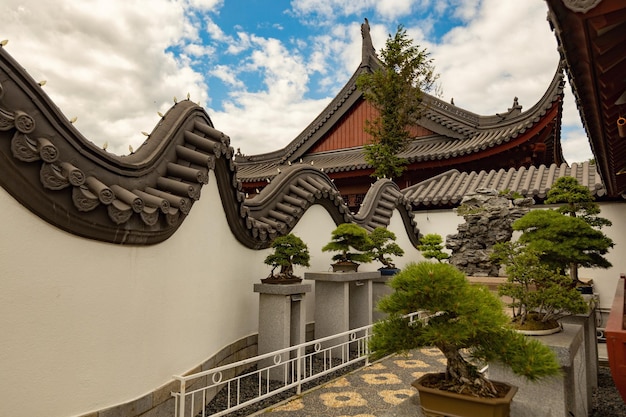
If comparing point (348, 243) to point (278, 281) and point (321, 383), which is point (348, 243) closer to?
point (278, 281)

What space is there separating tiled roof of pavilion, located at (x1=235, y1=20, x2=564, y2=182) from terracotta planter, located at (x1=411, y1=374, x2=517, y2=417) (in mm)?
10213

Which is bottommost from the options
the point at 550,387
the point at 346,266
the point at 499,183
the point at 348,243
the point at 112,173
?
the point at 550,387

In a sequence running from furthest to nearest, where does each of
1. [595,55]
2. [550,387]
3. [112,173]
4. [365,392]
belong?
[365,392] < [112,173] < [550,387] < [595,55]

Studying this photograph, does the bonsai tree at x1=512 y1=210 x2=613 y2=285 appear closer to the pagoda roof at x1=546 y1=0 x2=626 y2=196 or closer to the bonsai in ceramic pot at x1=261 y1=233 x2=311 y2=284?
the pagoda roof at x1=546 y1=0 x2=626 y2=196

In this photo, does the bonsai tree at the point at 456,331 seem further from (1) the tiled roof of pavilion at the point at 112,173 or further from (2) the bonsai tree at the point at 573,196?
(2) the bonsai tree at the point at 573,196

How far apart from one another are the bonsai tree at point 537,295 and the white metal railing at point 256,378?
3.08 feet

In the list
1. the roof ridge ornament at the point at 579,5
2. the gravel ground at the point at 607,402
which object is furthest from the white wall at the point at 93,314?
the gravel ground at the point at 607,402

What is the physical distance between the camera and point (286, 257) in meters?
6.21

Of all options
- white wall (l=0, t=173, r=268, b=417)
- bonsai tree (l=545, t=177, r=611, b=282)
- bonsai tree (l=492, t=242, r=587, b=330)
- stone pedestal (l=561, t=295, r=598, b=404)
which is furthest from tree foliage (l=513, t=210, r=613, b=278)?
white wall (l=0, t=173, r=268, b=417)

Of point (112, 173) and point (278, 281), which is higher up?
point (112, 173)

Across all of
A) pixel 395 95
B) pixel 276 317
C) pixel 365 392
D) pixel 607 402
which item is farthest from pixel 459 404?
pixel 395 95

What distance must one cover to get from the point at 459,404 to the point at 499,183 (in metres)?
10.5

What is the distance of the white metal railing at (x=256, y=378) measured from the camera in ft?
14.1

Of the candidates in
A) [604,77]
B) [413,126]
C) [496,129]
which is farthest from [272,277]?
[413,126]
